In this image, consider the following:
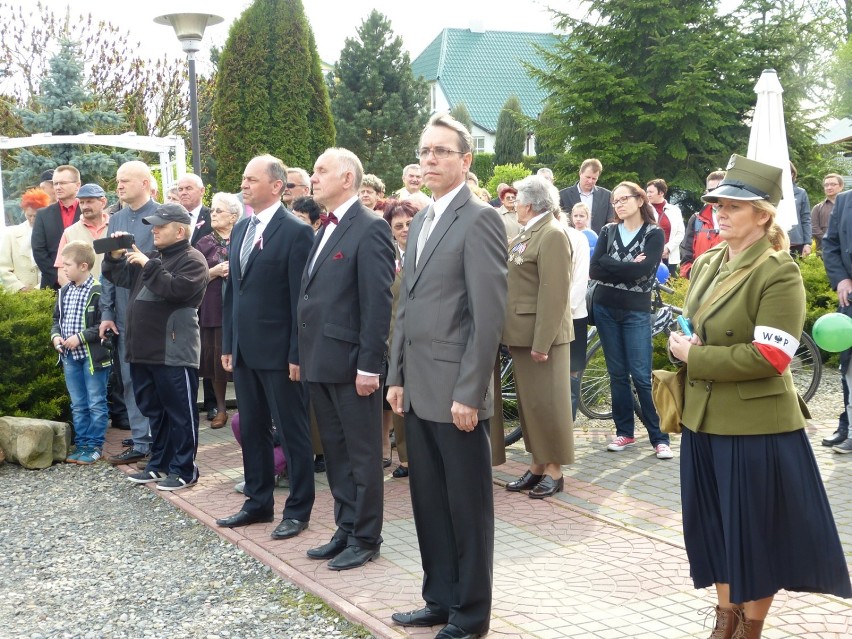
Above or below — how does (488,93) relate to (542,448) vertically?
above

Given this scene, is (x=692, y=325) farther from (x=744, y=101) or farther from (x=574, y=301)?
(x=744, y=101)

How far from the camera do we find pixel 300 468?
228 inches

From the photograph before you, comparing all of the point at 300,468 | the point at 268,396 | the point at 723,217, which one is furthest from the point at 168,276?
the point at 723,217

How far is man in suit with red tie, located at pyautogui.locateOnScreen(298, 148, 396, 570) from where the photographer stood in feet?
16.6

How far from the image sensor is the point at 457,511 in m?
4.10

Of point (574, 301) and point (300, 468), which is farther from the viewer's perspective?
point (574, 301)

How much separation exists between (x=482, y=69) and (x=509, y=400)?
54958 millimetres

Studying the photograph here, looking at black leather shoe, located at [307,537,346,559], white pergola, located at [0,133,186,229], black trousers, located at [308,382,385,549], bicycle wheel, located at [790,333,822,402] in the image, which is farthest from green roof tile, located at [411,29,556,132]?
black leather shoe, located at [307,537,346,559]

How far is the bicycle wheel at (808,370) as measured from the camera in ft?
28.9

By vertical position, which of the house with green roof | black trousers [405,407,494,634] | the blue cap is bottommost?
black trousers [405,407,494,634]

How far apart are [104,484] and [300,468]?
7.22ft

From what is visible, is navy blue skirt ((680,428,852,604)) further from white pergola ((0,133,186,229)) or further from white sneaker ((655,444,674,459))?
white pergola ((0,133,186,229))

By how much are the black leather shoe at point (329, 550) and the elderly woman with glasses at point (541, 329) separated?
1.60 m

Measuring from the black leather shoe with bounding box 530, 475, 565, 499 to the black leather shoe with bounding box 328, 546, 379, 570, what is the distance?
1.52m
